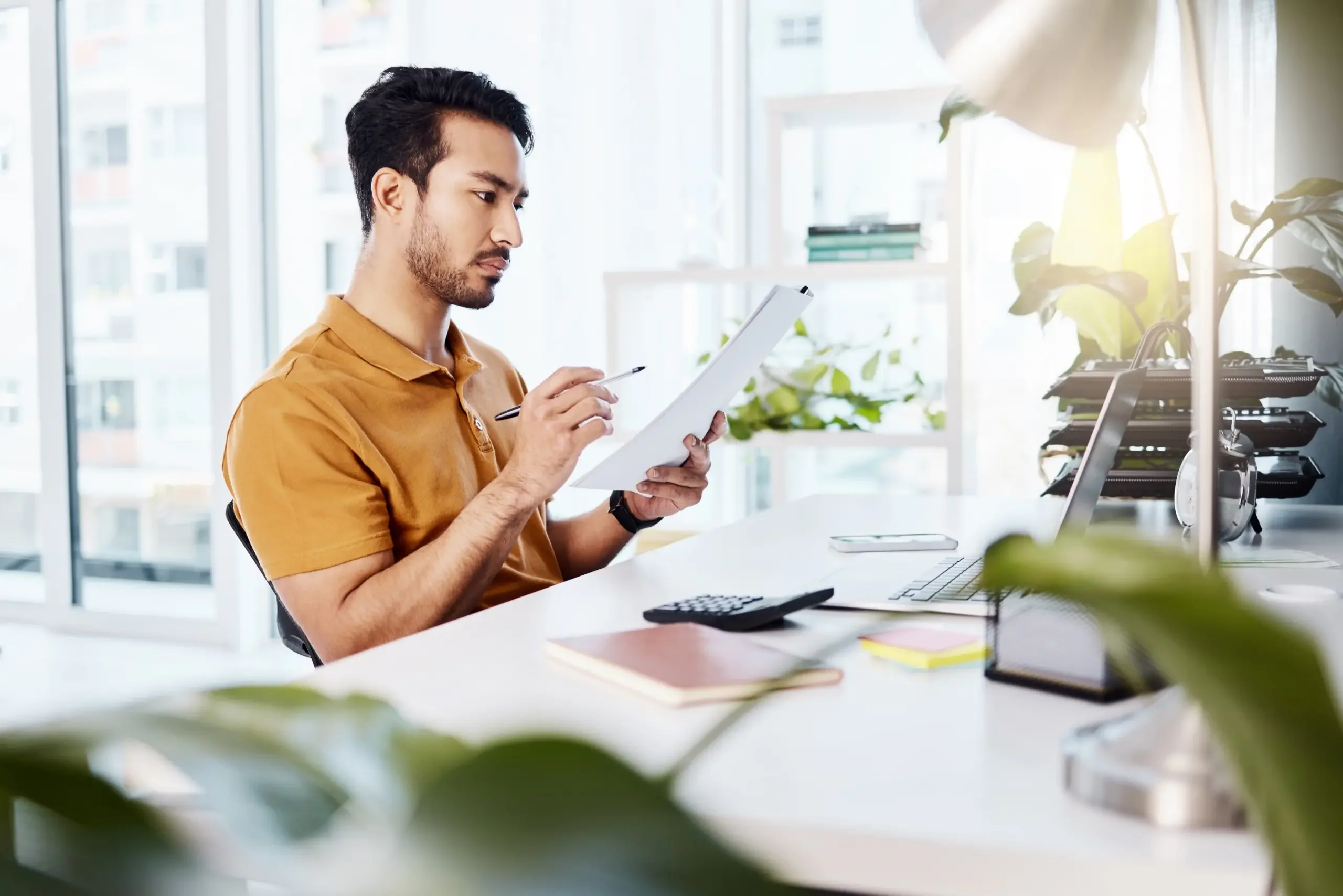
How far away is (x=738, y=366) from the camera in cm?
147

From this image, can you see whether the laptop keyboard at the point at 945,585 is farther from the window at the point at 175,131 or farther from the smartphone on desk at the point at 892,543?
the window at the point at 175,131

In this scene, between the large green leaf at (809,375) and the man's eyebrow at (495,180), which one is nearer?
the man's eyebrow at (495,180)

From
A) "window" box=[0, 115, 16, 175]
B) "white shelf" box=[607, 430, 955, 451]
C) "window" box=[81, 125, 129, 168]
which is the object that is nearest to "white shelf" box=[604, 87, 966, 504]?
"white shelf" box=[607, 430, 955, 451]

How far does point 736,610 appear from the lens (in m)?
1.04

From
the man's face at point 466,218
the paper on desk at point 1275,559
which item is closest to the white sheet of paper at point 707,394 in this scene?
the man's face at point 466,218

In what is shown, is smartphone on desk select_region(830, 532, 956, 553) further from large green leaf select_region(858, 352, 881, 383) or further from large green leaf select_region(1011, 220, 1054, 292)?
large green leaf select_region(858, 352, 881, 383)

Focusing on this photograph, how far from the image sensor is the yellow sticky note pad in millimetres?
894

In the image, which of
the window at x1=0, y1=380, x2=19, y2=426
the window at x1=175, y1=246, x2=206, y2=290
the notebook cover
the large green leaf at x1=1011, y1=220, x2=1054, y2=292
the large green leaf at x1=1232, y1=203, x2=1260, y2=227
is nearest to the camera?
the notebook cover

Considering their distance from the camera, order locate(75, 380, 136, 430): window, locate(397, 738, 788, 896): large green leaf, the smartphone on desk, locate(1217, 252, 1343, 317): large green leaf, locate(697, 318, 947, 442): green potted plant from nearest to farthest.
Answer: locate(397, 738, 788, 896): large green leaf
the smartphone on desk
locate(1217, 252, 1343, 317): large green leaf
locate(697, 318, 947, 442): green potted plant
locate(75, 380, 136, 430): window

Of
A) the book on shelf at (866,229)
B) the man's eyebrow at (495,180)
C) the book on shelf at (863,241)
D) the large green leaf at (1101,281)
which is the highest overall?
the book on shelf at (866,229)

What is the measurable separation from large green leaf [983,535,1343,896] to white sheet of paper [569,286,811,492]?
1220 millimetres

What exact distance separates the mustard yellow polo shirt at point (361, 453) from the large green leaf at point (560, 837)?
1343mm

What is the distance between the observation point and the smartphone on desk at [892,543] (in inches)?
59.5

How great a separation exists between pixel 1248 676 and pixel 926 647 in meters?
0.81
